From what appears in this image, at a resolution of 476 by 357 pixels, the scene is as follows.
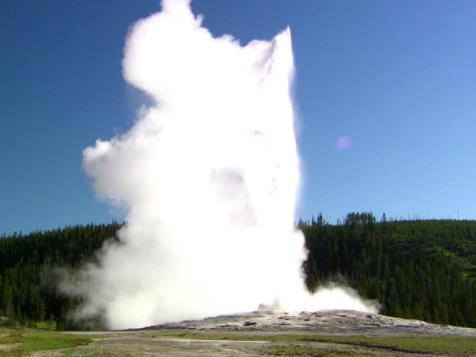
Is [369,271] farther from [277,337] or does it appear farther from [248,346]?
[248,346]

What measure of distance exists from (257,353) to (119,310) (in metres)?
77.2

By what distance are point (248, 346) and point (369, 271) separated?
116323 mm

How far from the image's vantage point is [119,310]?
105062 millimetres

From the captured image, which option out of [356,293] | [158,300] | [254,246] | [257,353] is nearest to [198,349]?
[257,353]

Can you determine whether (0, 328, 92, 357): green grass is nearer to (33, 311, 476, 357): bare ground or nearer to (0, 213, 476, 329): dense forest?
(33, 311, 476, 357): bare ground

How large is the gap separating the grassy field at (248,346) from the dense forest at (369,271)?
46.9 m

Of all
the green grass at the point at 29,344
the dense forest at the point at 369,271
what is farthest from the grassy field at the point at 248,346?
the dense forest at the point at 369,271

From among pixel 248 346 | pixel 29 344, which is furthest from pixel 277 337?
pixel 29 344

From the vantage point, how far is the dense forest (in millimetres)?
102500

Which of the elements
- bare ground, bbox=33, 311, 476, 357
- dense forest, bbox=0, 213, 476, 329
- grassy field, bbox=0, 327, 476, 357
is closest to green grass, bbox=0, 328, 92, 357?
grassy field, bbox=0, 327, 476, 357

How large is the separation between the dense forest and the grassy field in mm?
46930

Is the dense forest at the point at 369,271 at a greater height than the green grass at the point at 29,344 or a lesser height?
greater

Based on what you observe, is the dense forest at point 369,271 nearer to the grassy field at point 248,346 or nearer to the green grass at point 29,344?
the grassy field at point 248,346

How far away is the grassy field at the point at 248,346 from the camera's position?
108 feet
